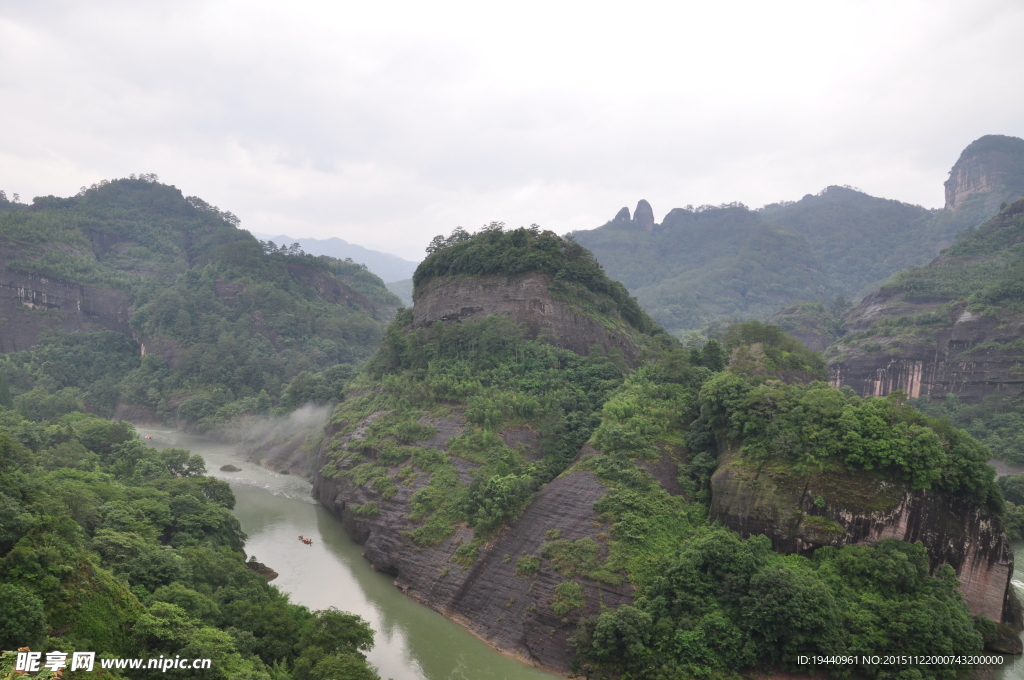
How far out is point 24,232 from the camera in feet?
261

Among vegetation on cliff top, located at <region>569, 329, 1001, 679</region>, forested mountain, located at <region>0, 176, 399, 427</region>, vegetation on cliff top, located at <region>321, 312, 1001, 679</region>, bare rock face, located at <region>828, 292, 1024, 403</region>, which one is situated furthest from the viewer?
forested mountain, located at <region>0, 176, 399, 427</region>

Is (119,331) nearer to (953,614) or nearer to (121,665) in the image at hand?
(121,665)

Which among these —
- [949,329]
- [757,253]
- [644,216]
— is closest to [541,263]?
[949,329]

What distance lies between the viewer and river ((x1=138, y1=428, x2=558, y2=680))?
74.5 feet

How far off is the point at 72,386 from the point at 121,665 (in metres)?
70.2

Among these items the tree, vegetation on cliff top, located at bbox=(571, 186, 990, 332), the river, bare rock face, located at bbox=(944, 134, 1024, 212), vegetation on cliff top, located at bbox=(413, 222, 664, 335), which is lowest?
the river

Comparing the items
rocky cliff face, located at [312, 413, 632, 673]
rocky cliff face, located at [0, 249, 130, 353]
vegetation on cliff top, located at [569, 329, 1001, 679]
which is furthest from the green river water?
rocky cliff face, located at [0, 249, 130, 353]

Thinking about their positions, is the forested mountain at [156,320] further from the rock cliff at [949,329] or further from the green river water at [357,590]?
the rock cliff at [949,329]

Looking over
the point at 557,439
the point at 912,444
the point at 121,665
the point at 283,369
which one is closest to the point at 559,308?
the point at 557,439

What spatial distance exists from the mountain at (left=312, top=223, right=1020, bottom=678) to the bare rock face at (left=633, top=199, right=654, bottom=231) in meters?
145

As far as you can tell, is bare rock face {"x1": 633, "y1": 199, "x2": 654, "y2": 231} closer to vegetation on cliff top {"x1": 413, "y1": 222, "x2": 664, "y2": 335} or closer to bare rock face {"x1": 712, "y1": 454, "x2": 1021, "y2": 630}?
vegetation on cliff top {"x1": 413, "y1": 222, "x2": 664, "y2": 335}

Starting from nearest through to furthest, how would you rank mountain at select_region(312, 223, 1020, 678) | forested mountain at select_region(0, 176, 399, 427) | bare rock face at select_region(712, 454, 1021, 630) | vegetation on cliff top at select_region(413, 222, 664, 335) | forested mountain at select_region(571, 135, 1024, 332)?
mountain at select_region(312, 223, 1020, 678), bare rock face at select_region(712, 454, 1021, 630), vegetation on cliff top at select_region(413, 222, 664, 335), forested mountain at select_region(0, 176, 399, 427), forested mountain at select_region(571, 135, 1024, 332)

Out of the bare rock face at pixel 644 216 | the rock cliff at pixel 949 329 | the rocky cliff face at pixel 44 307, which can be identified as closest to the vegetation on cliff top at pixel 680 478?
the rock cliff at pixel 949 329

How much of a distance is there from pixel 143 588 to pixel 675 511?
1970 cm
